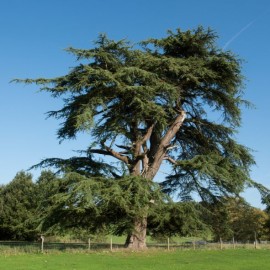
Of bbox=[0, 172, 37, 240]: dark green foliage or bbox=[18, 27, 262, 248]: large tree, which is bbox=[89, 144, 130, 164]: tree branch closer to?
bbox=[18, 27, 262, 248]: large tree

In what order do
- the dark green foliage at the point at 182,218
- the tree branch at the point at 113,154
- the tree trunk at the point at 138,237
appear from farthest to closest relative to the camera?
the tree branch at the point at 113,154 < the tree trunk at the point at 138,237 < the dark green foliage at the point at 182,218

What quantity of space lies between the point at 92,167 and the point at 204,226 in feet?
25.4

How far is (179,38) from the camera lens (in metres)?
29.7

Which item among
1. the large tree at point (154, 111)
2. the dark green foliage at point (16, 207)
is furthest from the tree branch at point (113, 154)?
the dark green foliage at point (16, 207)

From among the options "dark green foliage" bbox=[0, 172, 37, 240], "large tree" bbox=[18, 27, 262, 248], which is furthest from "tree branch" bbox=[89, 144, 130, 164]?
"dark green foliage" bbox=[0, 172, 37, 240]

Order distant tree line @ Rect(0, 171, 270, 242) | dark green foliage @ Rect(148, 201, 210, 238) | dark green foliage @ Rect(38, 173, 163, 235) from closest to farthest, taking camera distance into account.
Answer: dark green foliage @ Rect(38, 173, 163, 235) < distant tree line @ Rect(0, 171, 270, 242) < dark green foliage @ Rect(148, 201, 210, 238)

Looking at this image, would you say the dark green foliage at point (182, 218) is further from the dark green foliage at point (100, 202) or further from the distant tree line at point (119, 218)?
the dark green foliage at point (100, 202)

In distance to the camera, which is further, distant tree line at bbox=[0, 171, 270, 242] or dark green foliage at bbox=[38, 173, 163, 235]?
distant tree line at bbox=[0, 171, 270, 242]

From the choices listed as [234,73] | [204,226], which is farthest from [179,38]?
[204,226]

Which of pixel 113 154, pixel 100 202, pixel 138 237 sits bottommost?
pixel 138 237

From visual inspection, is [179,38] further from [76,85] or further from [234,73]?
[76,85]

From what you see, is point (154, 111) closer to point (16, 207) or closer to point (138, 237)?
point (138, 237)

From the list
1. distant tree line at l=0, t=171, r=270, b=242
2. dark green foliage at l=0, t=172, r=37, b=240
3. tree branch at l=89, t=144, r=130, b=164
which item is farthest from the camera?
dark green foliage at l=0, t=172, r=37, b=240

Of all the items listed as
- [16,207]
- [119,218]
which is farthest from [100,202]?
[16,207]
